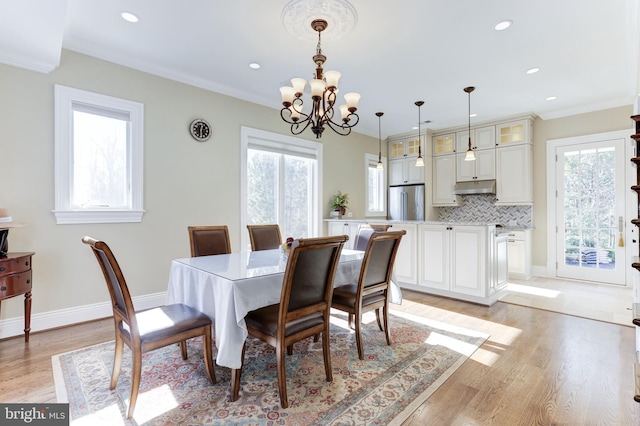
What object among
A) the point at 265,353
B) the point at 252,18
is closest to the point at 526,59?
the point at 252,18

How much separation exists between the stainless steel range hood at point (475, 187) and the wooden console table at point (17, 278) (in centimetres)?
594

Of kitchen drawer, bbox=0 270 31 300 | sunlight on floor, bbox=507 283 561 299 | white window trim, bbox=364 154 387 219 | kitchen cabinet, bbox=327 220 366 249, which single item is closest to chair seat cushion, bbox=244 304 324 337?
kitchen drawer, bbox=0 270 31 300

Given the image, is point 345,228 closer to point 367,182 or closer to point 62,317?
point 367,182

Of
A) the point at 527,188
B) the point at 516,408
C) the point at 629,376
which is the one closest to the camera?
the point at 516,408

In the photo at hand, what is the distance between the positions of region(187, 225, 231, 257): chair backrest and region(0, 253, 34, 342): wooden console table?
1260 mm

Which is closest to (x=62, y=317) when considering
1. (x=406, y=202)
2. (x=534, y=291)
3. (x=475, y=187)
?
(x=406, y=202)

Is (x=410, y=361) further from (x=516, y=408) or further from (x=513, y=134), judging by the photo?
(x=513, y=134)

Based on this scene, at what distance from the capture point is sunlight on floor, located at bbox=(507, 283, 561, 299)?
4199 millimetres

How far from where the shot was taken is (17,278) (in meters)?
2.45

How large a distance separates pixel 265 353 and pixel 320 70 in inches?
89.6

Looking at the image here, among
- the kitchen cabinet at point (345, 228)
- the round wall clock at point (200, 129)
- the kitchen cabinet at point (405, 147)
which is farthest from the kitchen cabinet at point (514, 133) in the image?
the round wall clock at point (200, 129)

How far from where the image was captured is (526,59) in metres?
3.30

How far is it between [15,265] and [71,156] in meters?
1.10

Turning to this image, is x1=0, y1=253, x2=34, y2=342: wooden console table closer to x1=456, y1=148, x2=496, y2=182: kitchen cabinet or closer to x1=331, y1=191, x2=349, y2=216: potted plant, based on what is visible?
x1=331, y1=191, x2=349, y2=216: potted plant
